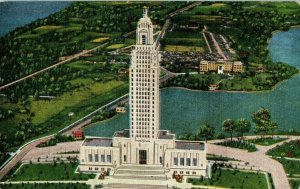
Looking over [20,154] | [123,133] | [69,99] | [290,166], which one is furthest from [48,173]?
[290,166]

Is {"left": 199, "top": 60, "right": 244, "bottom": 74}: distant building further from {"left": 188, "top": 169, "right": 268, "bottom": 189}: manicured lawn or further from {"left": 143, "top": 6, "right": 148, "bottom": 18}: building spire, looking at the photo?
{"left": 188, "top": 169, "right": 268, "bottom": 189}: manicured lawn

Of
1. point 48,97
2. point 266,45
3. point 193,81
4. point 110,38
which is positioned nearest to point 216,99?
point 193,81

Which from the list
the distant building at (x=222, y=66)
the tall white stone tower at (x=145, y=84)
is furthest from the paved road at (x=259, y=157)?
the distant building at (x=222, y=66)

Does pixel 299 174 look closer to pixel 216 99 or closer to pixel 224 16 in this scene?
pixel 216 99

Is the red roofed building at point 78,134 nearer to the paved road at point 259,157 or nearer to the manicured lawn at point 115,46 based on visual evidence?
the manicured lawn at point 115,46

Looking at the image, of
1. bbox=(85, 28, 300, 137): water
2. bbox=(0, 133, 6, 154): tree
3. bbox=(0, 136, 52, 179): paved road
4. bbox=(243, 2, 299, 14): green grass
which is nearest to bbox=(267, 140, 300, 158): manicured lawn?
bbox=(85, 28, 300, 137): water
